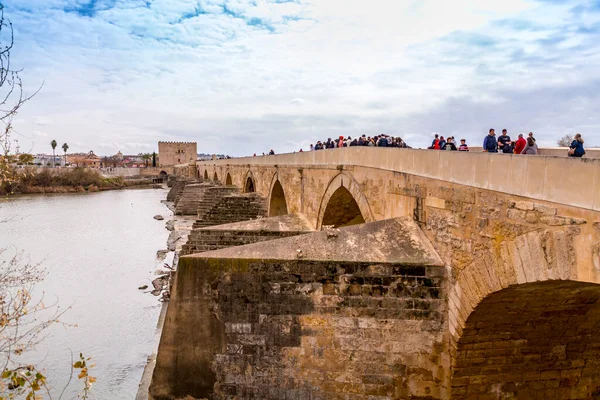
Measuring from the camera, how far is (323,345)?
4625mm

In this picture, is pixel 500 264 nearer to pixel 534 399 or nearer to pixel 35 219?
pixel 534 399

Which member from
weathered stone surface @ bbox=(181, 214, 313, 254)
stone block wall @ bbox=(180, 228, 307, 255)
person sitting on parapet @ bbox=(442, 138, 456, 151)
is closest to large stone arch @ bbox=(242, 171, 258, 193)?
weathered stone surface @ bbox=(181, 214, 313, 254)

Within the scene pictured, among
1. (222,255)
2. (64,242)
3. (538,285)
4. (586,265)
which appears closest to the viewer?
(586,265)

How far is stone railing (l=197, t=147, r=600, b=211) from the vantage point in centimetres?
288

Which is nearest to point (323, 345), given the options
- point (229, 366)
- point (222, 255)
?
point (229, 366)

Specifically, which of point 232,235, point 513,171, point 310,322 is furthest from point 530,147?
point 232,235

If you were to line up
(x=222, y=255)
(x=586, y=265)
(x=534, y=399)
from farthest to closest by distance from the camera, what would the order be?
(x=222, y=255) → (x=534, y=399) → (x=586, y=265)

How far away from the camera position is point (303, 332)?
466 cm

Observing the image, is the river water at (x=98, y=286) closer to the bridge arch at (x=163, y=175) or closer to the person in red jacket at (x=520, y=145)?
the person in red jacket at (x=520, y=145)

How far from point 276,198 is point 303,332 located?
10592mm

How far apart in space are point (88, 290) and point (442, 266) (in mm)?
11422

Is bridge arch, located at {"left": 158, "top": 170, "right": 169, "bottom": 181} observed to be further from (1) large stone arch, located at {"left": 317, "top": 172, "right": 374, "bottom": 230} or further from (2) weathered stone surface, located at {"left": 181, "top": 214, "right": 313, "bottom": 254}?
(1) large stone arch, located at {"left": 317, "top": 172, "right": 374, "bottom": 230}

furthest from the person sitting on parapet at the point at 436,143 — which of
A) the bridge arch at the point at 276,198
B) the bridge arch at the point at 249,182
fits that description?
the bridge arch at the point at 249,182

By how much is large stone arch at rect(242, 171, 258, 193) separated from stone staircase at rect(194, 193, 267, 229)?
382 centimetres
